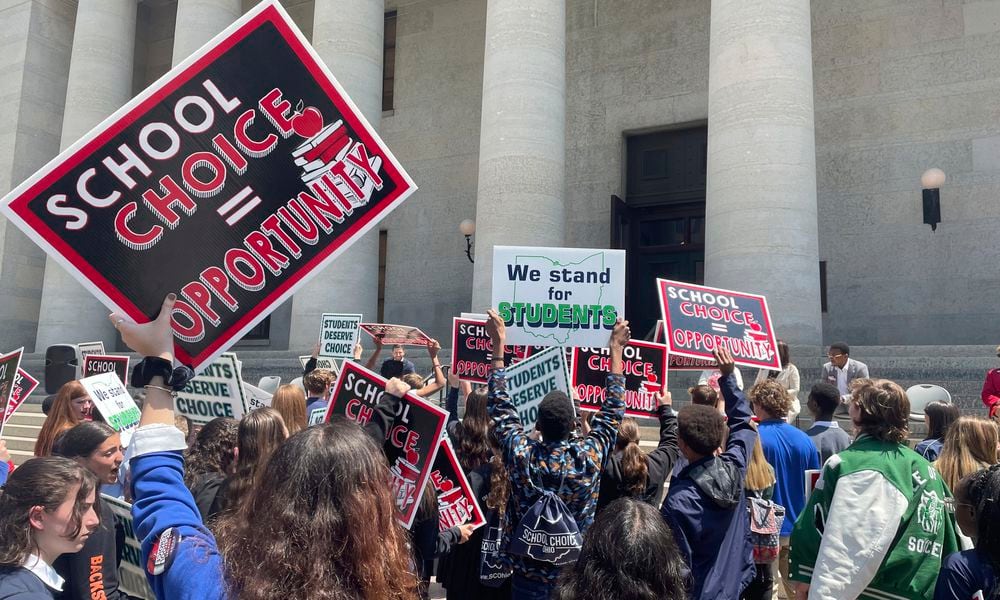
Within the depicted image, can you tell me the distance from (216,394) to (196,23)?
14388 millimetres

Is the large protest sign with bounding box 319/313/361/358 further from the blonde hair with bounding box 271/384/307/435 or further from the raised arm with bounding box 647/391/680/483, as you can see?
the raised arm with bounding box 647/391/680/483

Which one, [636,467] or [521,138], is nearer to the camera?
[636,467]

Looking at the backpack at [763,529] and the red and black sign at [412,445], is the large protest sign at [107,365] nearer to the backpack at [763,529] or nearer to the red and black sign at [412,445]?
the red and black sign at [412,445]

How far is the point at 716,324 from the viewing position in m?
7.09

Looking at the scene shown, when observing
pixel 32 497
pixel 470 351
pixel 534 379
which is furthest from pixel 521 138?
pixel 32 497

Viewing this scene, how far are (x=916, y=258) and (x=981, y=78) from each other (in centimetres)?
337

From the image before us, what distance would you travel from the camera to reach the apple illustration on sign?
138 inches

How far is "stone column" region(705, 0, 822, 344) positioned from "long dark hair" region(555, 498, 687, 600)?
9835 mm

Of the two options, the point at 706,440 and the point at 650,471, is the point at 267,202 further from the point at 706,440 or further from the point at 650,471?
the point at 650,471

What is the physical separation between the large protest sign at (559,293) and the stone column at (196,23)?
1383cm

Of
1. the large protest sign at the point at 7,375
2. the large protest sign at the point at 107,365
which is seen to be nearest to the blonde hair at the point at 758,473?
the large protest sign at the point at 7,375

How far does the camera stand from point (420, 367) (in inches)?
564

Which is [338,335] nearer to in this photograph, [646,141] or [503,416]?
[503,416]

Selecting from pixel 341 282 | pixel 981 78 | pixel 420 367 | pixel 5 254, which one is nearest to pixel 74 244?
pixel 420 367
